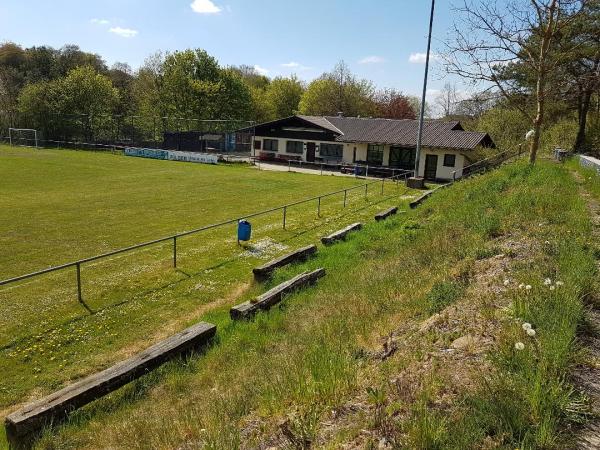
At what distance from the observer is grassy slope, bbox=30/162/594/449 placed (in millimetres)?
3330

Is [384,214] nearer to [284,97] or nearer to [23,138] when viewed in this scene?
[23,138]

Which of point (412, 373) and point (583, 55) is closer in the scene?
point (412, 373)

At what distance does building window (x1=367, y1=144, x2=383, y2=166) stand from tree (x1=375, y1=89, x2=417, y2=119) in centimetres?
3400

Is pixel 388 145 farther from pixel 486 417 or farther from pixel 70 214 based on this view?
pixel 486 417

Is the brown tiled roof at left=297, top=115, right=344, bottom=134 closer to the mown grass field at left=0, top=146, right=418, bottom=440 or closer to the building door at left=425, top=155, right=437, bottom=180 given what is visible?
the building door at left=425, top=155, right=437, bottom=180

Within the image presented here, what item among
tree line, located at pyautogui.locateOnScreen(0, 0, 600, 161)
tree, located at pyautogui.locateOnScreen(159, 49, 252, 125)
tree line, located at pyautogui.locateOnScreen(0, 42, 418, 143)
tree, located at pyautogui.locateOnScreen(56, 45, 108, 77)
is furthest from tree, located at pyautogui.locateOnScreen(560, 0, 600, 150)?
tree, located at pyautogui.locateOnScreen(56, 45, 108, 77)

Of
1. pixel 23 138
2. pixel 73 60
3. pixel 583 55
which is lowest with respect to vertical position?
pixel 23 138

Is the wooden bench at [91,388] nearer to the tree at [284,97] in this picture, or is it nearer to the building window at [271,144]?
the building window at [271,144]

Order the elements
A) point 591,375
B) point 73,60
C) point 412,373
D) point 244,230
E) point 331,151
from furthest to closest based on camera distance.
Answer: point 73,60
point 331,151
point 244,230
point 412,373
point 591,375

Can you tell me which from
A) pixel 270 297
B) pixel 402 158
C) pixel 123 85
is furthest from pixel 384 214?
pixel 123 85

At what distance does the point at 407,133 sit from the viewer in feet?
129

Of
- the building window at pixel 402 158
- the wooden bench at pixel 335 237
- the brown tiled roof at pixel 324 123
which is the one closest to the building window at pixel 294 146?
the brown tiled roof at pixel 324 123

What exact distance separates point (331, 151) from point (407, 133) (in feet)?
26.1

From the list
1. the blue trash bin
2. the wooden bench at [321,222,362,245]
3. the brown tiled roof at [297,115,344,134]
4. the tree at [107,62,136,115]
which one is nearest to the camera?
the wooden bench at [321,222,362,245]
